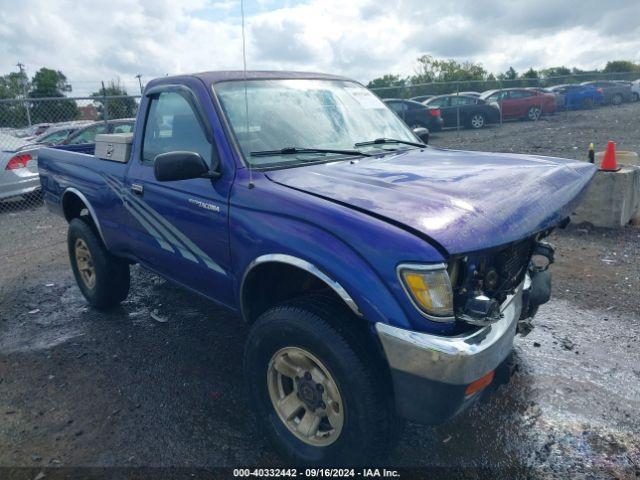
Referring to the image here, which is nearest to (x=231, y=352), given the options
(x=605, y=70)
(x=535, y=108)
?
(x=535, y=108)

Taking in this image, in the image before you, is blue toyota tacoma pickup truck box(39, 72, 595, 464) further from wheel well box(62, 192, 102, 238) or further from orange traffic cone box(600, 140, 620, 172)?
orange traffic cone box(600, 140, 620, 172)

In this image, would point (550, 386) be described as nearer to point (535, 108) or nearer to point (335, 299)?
point (335, 299)

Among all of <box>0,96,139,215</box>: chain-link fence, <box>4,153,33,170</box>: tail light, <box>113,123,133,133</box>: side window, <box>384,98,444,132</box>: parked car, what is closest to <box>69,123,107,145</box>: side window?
<box>0,96,139,215</box>: chain-link fence

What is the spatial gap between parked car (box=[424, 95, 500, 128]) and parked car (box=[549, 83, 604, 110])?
6933 millimetres

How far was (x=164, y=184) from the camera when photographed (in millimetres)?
3434

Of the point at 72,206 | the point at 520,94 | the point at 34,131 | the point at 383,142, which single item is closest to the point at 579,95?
the point at 520,94

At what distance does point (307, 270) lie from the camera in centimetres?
240

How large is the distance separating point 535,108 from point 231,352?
21.7 m

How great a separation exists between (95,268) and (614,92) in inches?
1247

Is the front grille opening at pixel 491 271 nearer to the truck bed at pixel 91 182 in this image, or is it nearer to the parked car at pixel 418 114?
the truck bed at pixel 91 182

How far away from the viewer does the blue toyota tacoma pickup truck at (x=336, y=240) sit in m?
2.17

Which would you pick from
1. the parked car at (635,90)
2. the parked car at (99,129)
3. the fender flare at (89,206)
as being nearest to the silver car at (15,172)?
the parked car at (99,129)

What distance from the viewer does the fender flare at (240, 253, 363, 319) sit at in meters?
2.27

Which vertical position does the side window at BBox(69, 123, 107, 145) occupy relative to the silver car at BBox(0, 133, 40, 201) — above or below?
above
